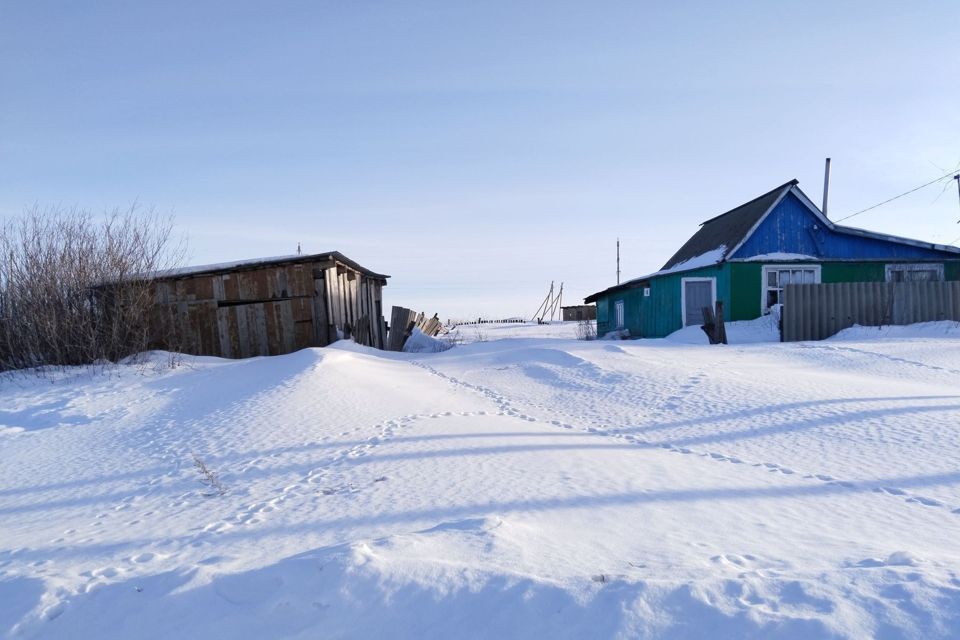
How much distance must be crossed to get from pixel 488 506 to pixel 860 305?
1579 centimetres

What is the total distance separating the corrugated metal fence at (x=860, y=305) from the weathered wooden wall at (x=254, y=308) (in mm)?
12536

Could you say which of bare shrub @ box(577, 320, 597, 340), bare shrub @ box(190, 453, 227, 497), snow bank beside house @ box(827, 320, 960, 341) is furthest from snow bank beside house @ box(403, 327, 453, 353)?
bare shrub @ box(190, 453, 227, 497)

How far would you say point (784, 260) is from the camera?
18.6 m

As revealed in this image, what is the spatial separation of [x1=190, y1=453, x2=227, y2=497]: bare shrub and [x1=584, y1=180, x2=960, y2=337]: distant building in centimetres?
1655

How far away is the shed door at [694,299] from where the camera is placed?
19.8m

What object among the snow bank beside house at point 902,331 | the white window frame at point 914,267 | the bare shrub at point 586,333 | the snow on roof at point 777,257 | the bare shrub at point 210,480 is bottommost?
the bare shrub at point 586,333

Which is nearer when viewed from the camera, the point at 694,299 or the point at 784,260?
the point at 784,260

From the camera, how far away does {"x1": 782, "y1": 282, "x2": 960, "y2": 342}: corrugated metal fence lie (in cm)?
1573

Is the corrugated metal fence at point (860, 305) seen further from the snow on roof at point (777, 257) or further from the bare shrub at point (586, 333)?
the bare shrub at point (586, 333)

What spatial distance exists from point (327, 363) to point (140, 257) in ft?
18.8

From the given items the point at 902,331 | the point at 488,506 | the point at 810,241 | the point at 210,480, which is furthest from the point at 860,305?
the point at 210,480

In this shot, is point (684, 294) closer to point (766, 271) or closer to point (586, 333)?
point (766, 271)

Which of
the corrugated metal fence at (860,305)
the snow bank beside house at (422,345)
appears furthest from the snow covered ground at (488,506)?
the snow bank beside house at (422,345)

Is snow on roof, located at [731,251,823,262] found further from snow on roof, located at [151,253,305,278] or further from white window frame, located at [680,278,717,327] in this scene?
snow on roof, located at [151,253,305,278]
